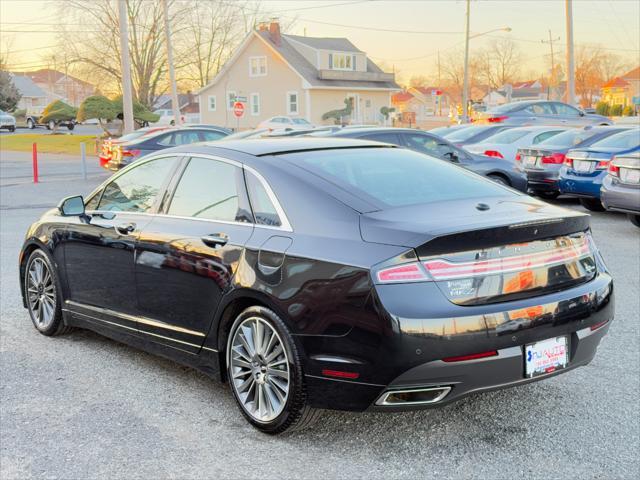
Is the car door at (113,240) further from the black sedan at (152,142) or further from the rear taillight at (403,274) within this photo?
the black sedan at (152,142)

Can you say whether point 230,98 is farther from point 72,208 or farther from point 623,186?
point 72,208

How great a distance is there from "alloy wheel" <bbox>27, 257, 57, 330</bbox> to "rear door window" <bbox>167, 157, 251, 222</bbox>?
5.63 ft

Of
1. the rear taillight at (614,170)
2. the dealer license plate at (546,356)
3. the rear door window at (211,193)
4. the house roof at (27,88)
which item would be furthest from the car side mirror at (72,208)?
the house roof at (27,88)

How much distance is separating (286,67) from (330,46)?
5.33m

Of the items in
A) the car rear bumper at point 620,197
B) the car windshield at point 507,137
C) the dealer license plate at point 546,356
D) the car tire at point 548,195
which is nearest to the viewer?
the dealer license plate at point 546,356

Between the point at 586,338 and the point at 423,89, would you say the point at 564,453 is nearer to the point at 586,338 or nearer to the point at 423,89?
the point at 586,338

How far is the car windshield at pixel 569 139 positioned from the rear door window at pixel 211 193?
11224mm

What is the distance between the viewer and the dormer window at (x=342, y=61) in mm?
64438

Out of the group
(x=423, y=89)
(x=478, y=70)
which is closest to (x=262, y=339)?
(x=478, y=70)

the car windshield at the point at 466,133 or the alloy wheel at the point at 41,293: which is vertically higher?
the car windshield at the point at 466,133

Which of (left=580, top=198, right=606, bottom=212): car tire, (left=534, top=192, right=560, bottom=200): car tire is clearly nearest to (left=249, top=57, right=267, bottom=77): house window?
(left=534, top=192, right=560, bottom=200): car tire

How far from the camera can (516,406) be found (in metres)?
4.66

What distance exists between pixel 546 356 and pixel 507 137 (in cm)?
1419

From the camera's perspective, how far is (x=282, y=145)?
16.6 feet
